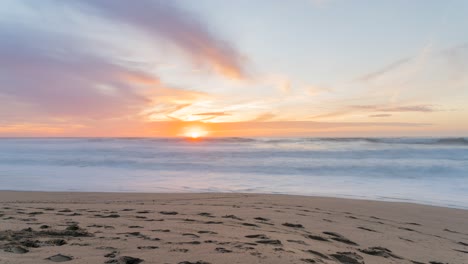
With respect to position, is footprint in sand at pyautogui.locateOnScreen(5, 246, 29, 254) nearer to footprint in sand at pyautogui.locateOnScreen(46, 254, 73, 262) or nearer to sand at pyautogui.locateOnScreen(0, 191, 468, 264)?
sand at pyautogui.locateOnScreen(0, 191, 468, 264)

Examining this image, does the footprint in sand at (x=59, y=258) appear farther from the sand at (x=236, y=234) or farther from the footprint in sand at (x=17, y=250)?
the footprint in sand at (x=17, y=250)

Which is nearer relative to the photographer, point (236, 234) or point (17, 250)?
point (17, 250)

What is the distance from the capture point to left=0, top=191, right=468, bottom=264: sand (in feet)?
9.53

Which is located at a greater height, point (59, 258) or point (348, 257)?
point (59, 258)

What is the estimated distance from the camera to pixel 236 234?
3.79 metres

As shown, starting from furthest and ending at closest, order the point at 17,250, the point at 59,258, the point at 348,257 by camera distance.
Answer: the point at 348,257, the point at 17,250, the point at 59,258

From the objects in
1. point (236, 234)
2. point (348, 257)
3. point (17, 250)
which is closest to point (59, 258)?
point (17, 250)

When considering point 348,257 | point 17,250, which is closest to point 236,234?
point 348,257

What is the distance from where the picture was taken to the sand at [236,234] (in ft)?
9.53

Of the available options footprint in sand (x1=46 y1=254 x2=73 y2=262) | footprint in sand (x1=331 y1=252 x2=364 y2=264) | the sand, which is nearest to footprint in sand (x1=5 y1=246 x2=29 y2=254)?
the sand

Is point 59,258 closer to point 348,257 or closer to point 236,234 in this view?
point 236,234

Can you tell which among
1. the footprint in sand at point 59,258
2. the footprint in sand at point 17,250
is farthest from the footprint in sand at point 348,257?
the footprint in sand at point 17,250

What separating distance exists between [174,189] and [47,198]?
338 centimetres

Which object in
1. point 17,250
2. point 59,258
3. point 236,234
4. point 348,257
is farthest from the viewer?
point 236,234
